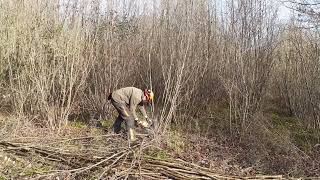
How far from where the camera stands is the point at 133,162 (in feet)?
18.2

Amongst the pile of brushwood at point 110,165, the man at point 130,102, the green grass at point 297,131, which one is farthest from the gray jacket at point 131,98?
the green grass at point 297,131

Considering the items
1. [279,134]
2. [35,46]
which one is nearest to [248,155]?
[279,134]

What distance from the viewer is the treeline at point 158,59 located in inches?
Result: 367

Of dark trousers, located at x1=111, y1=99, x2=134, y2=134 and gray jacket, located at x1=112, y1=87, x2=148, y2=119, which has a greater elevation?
gray jacket, located at x1=112, y1=87, x2=148, y2=119

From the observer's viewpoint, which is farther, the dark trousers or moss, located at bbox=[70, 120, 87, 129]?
moss, located at bbox=[70, 120, 87, 129]

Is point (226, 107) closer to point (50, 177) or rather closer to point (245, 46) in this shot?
point (245, 46)

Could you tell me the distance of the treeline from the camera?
30.6ft

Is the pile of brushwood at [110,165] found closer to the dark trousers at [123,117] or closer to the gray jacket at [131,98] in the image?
the dark trousers at [123,117]

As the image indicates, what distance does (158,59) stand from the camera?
11047mm

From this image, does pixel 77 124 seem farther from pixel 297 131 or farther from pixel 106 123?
pixel 297 131

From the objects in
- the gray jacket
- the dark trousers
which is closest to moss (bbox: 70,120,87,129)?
the dark trousers

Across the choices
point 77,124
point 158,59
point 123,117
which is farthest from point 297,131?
point 77,124

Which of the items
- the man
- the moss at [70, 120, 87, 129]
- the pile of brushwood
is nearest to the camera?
the pile of brushwood

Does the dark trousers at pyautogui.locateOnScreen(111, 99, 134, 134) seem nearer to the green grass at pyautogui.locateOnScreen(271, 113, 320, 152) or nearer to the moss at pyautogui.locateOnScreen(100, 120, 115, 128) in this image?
the moss at pyautogui.locateOnScreen(100, 120, 115, 128)
